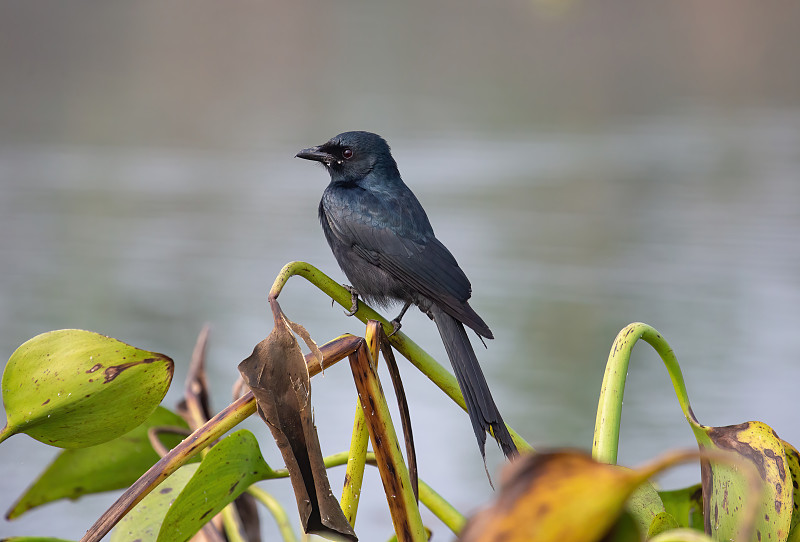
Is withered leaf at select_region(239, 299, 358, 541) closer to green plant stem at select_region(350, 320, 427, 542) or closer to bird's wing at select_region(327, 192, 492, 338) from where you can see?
green plant stem at select_region(350, 320, 427, 542)

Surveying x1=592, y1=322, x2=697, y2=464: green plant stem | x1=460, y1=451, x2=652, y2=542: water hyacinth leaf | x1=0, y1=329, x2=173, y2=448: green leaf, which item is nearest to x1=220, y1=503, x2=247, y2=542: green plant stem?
x1=0, y1=329, x2=173, y2=448: green leaf

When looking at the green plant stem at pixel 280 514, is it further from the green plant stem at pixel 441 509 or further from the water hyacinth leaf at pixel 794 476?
the water hyacinth leaf at pixel 794 476

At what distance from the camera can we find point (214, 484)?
1.02 metres

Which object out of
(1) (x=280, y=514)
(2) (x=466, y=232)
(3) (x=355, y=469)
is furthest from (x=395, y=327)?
(2) (x=466, y=232)

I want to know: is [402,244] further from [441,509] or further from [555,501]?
[555,501]

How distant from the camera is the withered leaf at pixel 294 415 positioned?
2.99 ft

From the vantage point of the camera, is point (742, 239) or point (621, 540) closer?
point (621, 540)

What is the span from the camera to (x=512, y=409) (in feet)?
13.3

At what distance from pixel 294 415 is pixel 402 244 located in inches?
54.9

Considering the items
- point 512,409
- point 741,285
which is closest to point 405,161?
point 741,285

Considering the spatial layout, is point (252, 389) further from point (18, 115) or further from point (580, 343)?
point (18, 115)

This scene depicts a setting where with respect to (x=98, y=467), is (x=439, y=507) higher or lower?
higher

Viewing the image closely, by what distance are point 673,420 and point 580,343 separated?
101cm

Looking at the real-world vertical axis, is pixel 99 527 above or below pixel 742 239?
above
